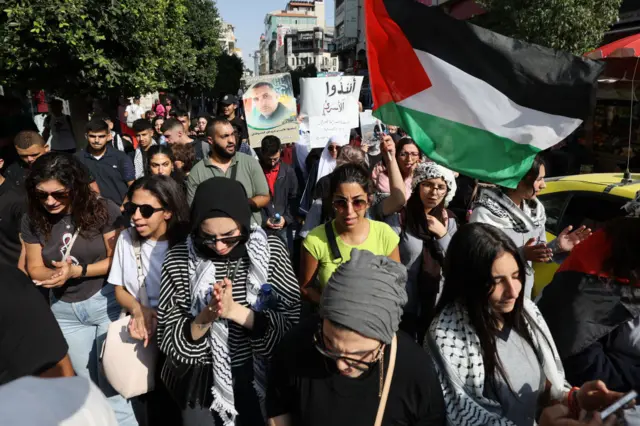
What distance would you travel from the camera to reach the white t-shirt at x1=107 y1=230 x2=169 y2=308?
9.05 ft

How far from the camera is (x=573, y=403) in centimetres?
178

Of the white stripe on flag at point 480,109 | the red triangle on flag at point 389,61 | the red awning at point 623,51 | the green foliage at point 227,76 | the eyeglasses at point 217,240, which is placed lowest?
the eyeglasses at point 217,240

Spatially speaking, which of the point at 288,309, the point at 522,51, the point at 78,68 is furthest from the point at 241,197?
the point at 78,68

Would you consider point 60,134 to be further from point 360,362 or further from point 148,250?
point 360,362

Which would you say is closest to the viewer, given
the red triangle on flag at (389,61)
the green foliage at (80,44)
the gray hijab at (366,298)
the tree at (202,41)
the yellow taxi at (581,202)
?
the gray hijab at (366,298)

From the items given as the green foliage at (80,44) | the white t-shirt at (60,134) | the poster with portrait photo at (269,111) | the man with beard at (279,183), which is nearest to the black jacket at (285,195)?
the man with beard at (279,183)

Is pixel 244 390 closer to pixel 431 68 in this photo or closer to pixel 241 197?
pixel 241 197

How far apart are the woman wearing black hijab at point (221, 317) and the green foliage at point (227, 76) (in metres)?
42.2

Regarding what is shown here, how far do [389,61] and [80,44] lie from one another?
6.95 m

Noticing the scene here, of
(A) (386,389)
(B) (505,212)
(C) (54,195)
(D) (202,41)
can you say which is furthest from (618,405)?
(D) (202,41)

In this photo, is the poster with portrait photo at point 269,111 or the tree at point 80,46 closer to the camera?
the poster with portrait photo at point 269,111

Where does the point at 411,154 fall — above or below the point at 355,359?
above

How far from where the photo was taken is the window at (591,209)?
394 cm

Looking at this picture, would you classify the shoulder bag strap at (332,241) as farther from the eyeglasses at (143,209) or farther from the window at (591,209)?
the window at (591,209)
